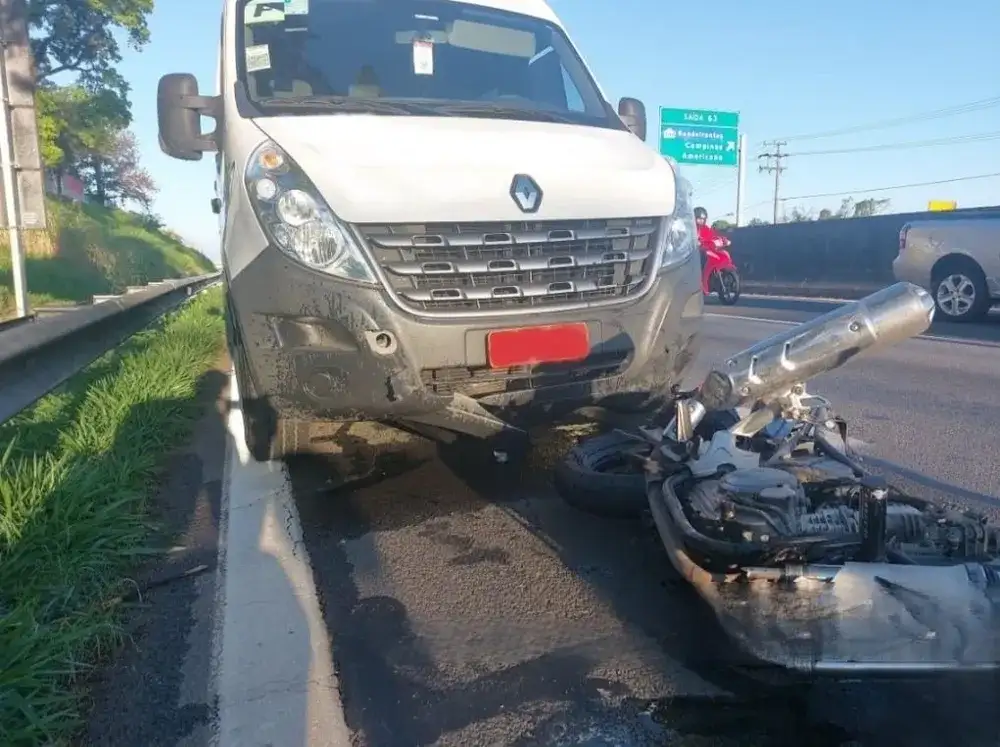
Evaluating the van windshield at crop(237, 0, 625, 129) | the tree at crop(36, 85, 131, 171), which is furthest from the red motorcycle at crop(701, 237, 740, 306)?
the tree at crop(36, 85, 131, 171)

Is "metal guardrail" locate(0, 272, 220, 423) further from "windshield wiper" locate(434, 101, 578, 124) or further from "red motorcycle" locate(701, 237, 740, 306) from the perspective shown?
"red motorcycle" locate(701, 237, 740, 306)

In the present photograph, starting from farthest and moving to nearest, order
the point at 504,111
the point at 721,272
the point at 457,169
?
the point at 721,272 → the point at 504,111 → the point at 457,169

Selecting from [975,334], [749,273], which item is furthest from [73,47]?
[975,334]

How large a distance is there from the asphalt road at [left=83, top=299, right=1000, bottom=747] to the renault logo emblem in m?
1.30

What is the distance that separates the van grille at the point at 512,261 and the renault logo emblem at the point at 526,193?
0.07 meters

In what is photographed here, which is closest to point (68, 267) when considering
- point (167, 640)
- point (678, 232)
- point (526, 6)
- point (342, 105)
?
point (526, 6)

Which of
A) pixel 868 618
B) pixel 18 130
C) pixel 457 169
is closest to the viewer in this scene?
pixel 868 618

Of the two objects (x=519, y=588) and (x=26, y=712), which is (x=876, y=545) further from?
(x=26, y=712)

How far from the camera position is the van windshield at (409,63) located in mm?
3951

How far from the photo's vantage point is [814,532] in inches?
82.6

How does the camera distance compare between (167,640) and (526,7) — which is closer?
(167,640)

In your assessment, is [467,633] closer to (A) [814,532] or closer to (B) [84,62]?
(A) [814,532]

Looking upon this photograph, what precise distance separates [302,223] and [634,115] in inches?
98.2

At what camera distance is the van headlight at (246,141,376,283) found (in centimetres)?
312
